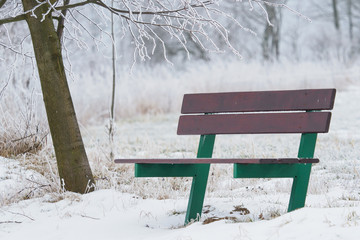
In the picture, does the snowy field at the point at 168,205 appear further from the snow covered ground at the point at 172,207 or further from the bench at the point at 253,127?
the bench at the point at 253,127

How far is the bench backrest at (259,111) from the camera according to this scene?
4.02 metres

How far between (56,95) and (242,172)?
1974 mm

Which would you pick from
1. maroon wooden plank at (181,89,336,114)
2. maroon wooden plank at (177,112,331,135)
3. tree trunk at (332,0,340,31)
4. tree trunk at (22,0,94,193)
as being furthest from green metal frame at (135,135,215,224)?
tree trunk at (332,0,340,31)

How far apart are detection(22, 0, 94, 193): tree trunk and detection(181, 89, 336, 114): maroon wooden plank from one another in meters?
1.02

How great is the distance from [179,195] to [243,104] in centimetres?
126

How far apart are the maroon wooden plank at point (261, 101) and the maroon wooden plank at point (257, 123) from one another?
0.15ft

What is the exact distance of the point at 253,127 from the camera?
4.29m

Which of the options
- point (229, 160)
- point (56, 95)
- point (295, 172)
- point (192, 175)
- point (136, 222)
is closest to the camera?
point (229, 160)

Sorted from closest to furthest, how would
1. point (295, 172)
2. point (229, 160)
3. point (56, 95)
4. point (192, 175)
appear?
point (229, 160) < point (295, 172) < point (192, 175) < point (56, 95)

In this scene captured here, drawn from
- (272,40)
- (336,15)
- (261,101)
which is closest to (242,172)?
(261,101)

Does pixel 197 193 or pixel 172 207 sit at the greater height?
pixel 197 193

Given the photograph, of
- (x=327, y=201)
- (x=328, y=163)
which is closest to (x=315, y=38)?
(x=328, y=163)

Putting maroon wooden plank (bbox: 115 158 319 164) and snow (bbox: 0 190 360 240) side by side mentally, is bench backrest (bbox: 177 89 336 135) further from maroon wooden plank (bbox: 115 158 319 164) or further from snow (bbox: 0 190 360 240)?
snow (bbox: 0 190 360 240)

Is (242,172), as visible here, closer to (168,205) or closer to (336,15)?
(168,205)
